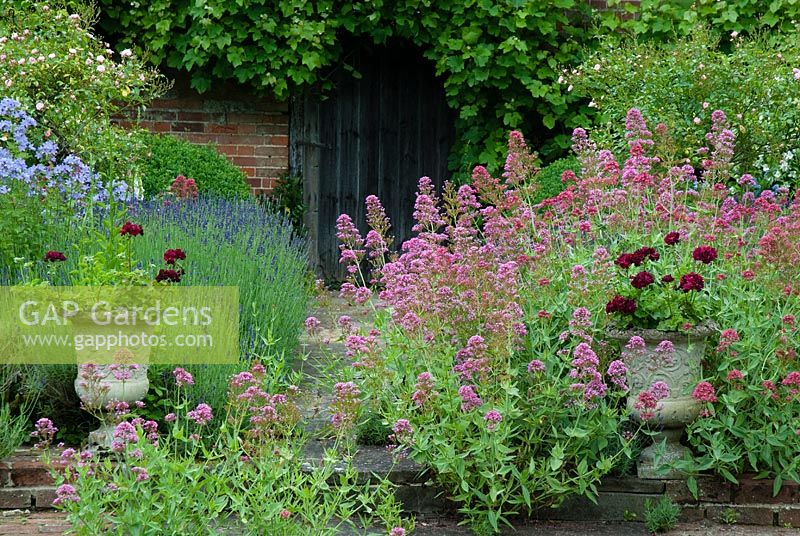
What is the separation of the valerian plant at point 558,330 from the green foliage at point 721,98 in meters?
2.25

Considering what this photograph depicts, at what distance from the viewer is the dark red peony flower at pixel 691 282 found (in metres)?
4.12

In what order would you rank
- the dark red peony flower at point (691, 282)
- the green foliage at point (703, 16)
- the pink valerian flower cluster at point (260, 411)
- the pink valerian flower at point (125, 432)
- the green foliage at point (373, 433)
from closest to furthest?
the pink valerian flower at point (125, 432) < the pink valerian flower cluster at point (260, 411) < the dark red peony flower at point (691, 282) < the green foliage at point (373, 433) < the green foliage at point (703, 16)

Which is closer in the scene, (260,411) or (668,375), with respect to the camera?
(260,411)

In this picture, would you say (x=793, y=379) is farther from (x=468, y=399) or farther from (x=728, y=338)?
(x=468, y=399)

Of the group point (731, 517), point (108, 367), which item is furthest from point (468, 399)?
point (108, 367)

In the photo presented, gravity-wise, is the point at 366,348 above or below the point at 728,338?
below

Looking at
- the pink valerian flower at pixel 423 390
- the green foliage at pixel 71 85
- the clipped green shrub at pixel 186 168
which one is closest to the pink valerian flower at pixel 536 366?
the pink valerian flower at pixel 423 390

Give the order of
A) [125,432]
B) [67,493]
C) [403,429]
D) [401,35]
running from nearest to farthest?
[67,493] < [125,432] < [403,429] < [401,35]

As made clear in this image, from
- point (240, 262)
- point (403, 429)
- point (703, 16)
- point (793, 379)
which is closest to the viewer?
point (403, 429)

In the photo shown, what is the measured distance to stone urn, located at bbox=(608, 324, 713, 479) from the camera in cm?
432

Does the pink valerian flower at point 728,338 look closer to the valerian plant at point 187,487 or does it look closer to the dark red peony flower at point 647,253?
the dark red peony flower at point 647,253

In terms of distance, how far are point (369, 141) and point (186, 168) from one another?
6.83ft

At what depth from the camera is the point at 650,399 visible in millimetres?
3957

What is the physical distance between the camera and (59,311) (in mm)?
4551
